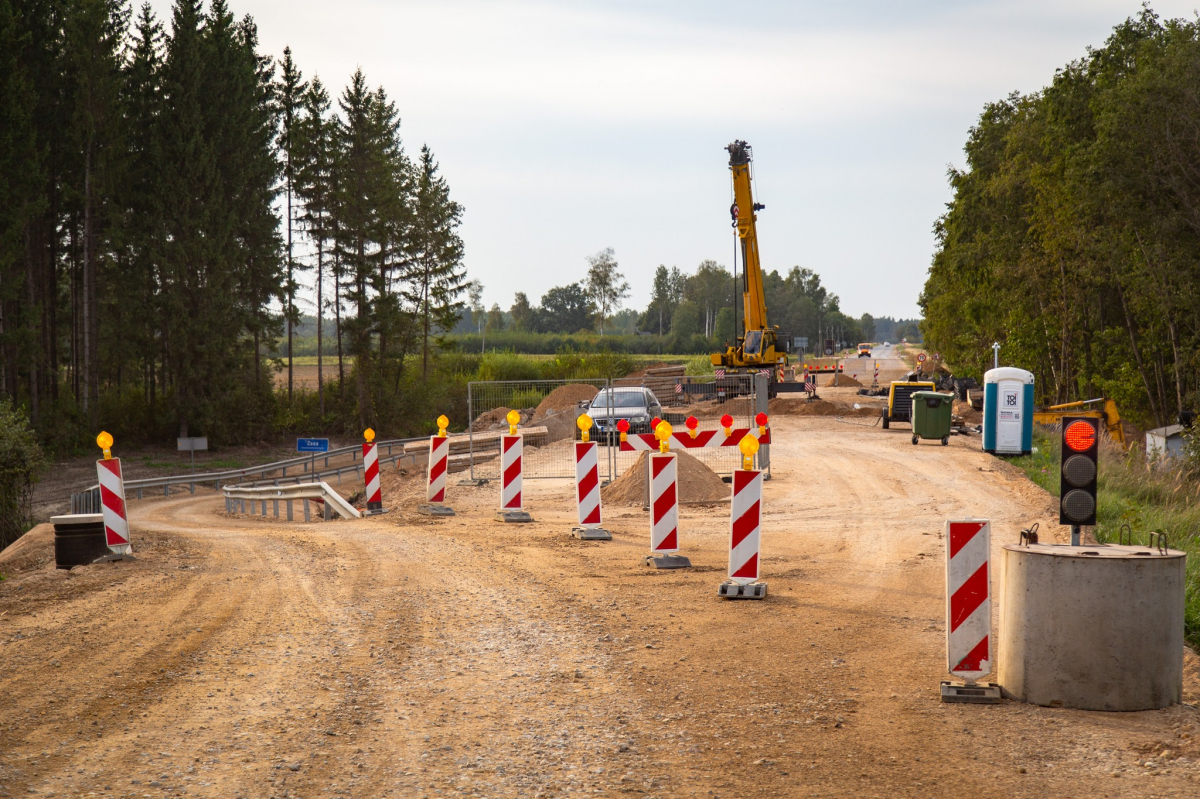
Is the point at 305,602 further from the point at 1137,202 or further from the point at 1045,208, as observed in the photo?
the point at 1045,208

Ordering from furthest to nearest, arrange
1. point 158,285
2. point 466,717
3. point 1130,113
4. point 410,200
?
point 410,200 → point 158,285 → point 1130,113 → point 466,717

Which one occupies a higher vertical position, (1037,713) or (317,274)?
(317,274)

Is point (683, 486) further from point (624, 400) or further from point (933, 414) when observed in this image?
point (933, 414)

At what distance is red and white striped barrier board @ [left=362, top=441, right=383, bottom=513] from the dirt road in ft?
17.5

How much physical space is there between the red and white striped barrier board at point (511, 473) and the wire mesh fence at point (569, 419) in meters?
2.75

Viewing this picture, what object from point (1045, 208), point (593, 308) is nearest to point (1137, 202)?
point (1045, 208)

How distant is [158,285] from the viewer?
1837 inches

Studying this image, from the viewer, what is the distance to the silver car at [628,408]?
24.3 m

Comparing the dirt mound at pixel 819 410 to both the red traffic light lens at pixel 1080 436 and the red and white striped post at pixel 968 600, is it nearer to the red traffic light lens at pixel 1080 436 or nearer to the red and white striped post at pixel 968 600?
the red traffic light lens at pixel 1080 436

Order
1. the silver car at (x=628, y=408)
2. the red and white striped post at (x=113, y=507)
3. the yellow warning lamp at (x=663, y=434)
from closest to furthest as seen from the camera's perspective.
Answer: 1. the yellow warning lamp at (x=663, y=434)
2. the red and white striped post at (x=113, y=507)
3. the silver car at (x=628, y=408)

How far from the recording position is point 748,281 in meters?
34.8

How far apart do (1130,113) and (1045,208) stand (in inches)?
327

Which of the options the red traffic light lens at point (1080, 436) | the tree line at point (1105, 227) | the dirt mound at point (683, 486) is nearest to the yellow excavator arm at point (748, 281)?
the tree line at point (1105, 227)

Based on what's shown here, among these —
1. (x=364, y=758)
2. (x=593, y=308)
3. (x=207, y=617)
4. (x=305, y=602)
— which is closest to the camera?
(x=364, y=758)
